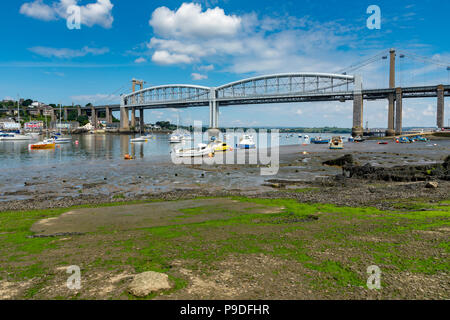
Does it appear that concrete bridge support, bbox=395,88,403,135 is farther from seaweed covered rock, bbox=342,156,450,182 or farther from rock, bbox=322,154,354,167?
seaweed covered rock, bbox=342,156,450,182

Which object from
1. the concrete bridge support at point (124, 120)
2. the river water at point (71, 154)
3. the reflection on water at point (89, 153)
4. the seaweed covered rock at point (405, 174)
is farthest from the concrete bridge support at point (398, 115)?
the concrete bridge support at point (124, 120)

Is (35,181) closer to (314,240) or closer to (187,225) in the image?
(187,225)

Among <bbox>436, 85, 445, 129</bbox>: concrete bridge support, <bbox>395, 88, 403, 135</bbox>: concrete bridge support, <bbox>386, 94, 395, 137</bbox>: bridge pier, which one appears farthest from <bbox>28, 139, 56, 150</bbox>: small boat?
<bbox>436, 85, 445, 129</bbox>: concrete bridge support

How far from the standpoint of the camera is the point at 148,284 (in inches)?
204

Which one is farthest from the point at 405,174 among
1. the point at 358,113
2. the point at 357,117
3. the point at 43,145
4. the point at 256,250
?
the point at 358,113

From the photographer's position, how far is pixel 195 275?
5.87 m

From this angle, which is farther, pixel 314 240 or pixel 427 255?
pixel 314 240

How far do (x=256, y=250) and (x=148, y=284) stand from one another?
297cm

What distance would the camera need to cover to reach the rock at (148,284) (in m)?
5.02

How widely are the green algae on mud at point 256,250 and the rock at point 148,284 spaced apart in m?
0.15

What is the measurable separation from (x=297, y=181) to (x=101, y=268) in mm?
16981

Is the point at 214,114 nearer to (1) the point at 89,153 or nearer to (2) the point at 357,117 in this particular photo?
(2) the point at 357,117

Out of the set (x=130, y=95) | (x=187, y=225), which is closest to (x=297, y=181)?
(x=187, y=225)

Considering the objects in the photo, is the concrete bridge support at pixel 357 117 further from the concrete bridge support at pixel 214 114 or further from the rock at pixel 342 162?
the rock at pixel 342 162
